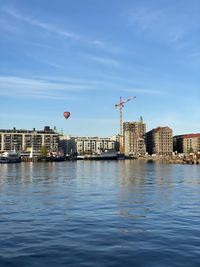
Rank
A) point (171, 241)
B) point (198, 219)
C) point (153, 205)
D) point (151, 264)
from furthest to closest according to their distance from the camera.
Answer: point (153, 205) → point (198, 219) → point (171, 241) → point (151, 264)

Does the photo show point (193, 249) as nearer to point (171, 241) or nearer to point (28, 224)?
point (171, 241)

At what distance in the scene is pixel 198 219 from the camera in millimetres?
32000

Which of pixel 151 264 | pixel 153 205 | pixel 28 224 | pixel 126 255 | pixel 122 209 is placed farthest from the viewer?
pixel 153 205

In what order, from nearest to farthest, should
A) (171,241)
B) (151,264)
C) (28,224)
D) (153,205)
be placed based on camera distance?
(151,264) < (171,241) < (28,224) < (153,205)

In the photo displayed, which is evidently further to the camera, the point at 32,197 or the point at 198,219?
the point at 32,197

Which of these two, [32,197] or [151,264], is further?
[32,197]

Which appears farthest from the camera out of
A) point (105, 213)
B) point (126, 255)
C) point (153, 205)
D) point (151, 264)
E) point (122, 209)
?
point (153, 205)

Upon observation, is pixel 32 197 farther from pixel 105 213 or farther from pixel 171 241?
pixel 171 241

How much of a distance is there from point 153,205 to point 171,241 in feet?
54.6

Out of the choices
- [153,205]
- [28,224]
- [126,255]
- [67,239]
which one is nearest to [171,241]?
[126,255]

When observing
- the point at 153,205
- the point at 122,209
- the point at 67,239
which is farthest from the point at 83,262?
the point at 153,205

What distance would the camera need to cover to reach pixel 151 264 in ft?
62.6

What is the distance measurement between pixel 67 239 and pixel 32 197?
2451 cm

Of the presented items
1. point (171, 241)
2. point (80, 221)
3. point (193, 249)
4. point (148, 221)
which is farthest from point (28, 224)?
point (193, 249)
